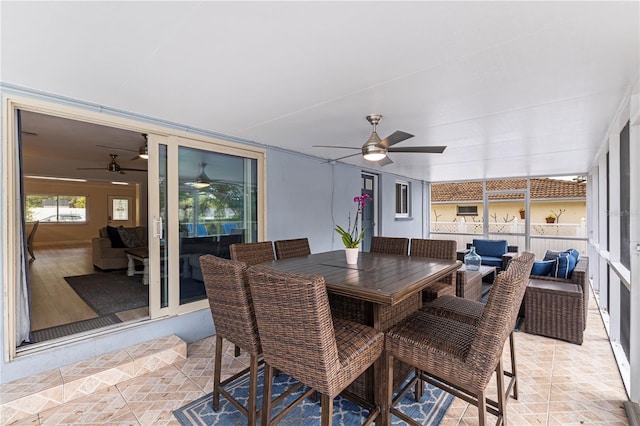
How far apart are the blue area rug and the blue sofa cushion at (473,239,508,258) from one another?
15.2 ft

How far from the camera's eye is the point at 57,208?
34.0ft

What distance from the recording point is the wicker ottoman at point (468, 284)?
3.49 metres

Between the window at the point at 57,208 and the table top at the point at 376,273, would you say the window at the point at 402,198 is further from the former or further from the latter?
the window at the point at 57,208

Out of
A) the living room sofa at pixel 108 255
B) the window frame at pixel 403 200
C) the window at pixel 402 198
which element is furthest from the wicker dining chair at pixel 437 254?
the living room sofa at pixel 108 255

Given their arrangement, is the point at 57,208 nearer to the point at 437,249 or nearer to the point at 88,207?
the point at 88,207

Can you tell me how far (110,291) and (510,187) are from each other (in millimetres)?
8622

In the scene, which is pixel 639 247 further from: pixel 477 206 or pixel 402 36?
pixel 477 206

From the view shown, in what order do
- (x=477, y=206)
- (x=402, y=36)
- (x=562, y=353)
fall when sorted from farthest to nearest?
1. (x=477, y=206)
2. (x=562, y=353)
3. (x=402, y=36)

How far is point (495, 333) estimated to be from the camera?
141 cm

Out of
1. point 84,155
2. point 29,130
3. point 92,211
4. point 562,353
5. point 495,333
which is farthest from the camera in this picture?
point 92,211

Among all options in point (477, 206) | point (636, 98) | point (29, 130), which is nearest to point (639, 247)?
point (636, 98)

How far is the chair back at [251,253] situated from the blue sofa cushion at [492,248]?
193 inches

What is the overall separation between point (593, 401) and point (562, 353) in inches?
31.9

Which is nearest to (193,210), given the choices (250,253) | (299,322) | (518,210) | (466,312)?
(250,253)
